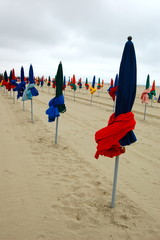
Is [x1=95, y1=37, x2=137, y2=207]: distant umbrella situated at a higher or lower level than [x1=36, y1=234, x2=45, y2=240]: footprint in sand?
higher

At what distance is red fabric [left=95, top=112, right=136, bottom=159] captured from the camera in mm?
3119

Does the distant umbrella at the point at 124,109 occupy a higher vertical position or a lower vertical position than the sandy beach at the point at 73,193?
higher

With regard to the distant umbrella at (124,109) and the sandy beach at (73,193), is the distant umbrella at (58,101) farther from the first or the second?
the distant umbrella at (124,109)

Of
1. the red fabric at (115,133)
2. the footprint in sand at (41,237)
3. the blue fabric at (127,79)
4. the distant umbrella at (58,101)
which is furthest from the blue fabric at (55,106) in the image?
the footprint in sand at (41,237)

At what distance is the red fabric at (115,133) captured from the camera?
3.12 m

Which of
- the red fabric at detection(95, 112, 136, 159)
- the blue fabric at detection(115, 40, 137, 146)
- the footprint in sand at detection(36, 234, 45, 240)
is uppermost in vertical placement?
the blue fabric at detection(115, 40, 137, 146)

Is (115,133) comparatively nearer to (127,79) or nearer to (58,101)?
(127,79)

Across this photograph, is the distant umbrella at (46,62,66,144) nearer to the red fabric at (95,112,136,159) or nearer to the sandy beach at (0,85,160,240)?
the sandy beach at (0,85,160,240)

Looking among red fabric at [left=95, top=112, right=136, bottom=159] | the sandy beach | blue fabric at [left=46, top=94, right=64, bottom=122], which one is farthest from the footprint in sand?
blue fabric at [left=46, top=94, right=64, bottom=122]

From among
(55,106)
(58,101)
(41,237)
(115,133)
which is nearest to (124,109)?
(115,133)

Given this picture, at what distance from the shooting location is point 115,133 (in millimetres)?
3143

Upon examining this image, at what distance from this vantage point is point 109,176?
499cm

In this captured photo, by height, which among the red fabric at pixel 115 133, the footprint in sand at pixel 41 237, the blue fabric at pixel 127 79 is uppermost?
the blue fabric at pixel 127 79

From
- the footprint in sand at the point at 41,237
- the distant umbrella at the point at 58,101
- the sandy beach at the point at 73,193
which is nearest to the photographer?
the footprint in sand at the point at 41,237
